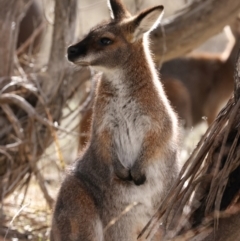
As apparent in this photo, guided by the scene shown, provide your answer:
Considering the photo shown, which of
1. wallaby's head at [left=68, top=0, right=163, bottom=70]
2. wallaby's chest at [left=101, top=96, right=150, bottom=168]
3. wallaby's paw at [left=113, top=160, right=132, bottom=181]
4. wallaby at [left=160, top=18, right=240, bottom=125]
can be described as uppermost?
wallaby's head at [left=68, top=0, right=163, bottom=70]

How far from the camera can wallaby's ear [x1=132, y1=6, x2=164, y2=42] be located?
462 cm

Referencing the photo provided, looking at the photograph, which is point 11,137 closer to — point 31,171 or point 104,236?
point 31,171

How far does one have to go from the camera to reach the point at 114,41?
15.9ft

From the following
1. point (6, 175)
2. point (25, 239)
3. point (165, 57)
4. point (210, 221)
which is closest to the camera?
point (210, 221)

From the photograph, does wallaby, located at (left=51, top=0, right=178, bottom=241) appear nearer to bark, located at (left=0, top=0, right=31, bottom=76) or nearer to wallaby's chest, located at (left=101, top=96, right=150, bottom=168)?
wallaby's chest, located at (left=101, top=96, right=150, bottom=168)

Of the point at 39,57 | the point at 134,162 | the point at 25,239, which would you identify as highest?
the point at 39,57

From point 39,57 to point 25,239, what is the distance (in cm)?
300

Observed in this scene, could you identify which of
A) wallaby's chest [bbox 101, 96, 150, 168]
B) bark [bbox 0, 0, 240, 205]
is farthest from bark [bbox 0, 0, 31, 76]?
wallaby's chest [bbox 101, 96, 150, 168]

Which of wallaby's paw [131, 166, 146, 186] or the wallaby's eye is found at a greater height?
the wallaby's eye

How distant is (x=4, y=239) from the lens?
15.6 feet

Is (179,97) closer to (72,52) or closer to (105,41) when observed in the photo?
(105,41)

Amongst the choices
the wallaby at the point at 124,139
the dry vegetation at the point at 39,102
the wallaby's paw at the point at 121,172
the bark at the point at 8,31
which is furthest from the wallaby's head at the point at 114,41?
the bark at the point at 8,31

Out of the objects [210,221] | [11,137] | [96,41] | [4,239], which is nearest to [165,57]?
[11,137]

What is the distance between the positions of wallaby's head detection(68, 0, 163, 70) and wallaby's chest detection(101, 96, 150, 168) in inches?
10.3
